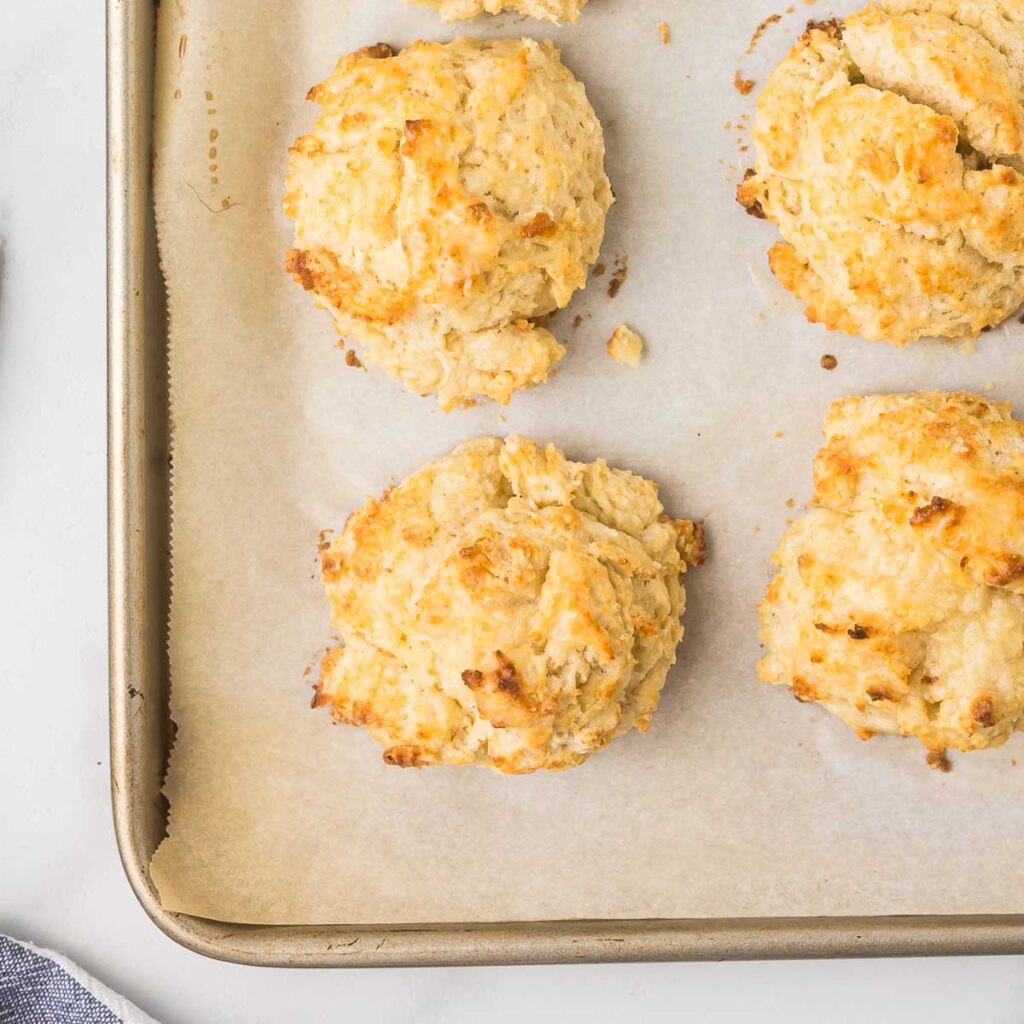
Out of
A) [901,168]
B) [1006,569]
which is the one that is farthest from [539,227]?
[1006,569]

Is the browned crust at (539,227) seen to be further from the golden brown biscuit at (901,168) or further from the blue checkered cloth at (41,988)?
the blue checkered cloth at (41,988)

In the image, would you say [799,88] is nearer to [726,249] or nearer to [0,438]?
[726,249]

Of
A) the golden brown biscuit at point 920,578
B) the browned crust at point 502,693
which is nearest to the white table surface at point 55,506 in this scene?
the browned crust at point 502,693

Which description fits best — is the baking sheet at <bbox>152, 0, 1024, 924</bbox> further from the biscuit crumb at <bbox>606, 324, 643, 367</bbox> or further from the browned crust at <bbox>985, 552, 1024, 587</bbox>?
the browned crust at <bbox>985, 552, 1024, 587</bbox>

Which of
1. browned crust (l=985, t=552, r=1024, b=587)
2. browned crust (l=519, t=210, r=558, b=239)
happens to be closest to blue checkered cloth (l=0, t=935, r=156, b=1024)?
browned crust (l=519, t=210, r=558, b=239)

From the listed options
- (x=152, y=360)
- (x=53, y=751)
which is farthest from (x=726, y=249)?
(x=53, y=751)
